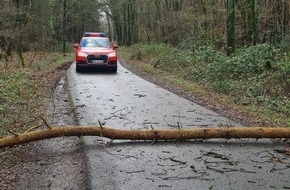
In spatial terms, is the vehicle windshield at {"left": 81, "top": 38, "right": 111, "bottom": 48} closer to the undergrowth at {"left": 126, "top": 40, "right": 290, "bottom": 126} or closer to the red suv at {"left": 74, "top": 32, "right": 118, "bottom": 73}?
the red suv at {"left": 74, "top": 32, "right": 118, "bottom": 73}

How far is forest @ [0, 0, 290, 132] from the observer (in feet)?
39.9

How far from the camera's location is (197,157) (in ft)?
20.3

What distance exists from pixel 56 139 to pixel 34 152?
2.59ft

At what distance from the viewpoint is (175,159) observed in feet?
20.0

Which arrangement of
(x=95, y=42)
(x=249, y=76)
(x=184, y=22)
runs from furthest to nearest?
(x=184, y=22) → (x=95, y=42) → (x=249, y=76)

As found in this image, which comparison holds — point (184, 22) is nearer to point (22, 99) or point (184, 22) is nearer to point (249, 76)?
point (249, 76)

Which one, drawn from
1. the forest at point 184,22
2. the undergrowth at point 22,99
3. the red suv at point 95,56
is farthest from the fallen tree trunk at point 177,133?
the red suv at point 95,56

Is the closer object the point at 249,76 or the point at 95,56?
the point at 249,76

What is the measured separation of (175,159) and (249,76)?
29.6ft

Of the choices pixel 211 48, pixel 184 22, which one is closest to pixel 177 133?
pixel 211 48

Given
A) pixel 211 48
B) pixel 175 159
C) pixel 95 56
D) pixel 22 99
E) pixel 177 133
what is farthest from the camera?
pixel 211 48

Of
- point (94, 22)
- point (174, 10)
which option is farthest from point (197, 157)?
point (94, 22)

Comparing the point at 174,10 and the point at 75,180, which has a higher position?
the point at 174,10

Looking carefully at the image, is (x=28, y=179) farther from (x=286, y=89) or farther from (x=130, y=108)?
(x=286, y=89)
